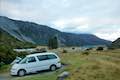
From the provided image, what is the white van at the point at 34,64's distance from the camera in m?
30.9

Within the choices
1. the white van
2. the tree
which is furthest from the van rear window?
the tree

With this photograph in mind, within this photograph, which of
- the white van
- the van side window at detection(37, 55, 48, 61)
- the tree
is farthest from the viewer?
the tree

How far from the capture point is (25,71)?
1222 inches

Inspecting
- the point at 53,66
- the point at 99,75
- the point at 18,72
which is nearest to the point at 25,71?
the point at 18,72

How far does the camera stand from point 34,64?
3109 cm

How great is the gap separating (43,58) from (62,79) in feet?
31.1

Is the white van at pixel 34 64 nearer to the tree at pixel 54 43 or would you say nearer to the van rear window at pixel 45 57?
the van rear window at pixel 45 57

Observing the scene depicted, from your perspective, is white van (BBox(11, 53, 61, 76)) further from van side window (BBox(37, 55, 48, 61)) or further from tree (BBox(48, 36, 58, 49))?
tree (BBox(48, 36, 58, 49))

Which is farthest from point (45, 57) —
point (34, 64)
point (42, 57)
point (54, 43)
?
point (54, 43)

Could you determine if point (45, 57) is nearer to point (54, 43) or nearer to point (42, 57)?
point (42, 57)

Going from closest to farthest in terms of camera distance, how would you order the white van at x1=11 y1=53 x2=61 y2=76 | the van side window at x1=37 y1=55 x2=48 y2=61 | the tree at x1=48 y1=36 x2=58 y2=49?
the white van at x1=11 y1=53 x2=61 y2=76
the van side window at x1=37 y1=55 x2=48 y2=61
the tree at x1=48 y1=36 x2=58 y2=49

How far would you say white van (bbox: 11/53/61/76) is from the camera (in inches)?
1217

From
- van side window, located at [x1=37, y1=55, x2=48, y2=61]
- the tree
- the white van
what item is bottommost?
the white van

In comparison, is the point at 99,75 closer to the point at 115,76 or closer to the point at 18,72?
the point at 115,76
